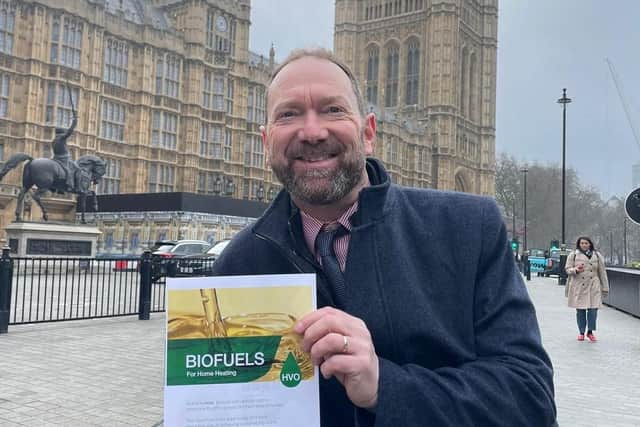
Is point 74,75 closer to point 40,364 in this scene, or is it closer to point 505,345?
point 40,364

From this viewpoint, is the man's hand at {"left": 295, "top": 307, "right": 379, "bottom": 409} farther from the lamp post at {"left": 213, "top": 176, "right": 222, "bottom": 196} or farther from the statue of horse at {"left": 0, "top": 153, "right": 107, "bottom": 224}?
the lamp post at {"left": 213, "top": 176, "right": 222, "bottom": 196}

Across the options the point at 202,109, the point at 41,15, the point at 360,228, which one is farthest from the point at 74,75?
the point at 360,228

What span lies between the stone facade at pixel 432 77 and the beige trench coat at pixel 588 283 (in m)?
53.7

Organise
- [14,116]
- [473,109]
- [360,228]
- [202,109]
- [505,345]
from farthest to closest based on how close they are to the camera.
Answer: [473,109] < [202,109] < [14,116] < [360,228] < [505,345]

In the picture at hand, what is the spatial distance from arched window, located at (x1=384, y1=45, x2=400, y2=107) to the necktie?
7914 centimetres

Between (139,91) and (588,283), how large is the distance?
30034mm

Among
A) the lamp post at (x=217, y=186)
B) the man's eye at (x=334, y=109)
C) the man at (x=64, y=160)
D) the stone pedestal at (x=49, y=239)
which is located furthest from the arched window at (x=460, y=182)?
the man's eye at (x=334, y=109)

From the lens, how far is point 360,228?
5.29ft

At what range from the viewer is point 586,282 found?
32.5ft

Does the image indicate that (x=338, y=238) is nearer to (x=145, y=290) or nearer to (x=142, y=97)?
(x=145, y=290)

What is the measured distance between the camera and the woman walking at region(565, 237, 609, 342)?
9852 millimetres

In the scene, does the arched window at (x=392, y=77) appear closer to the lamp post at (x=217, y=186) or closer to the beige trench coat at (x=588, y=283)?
the lamp post at (x=217, y=186)

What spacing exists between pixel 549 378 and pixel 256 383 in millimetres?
766

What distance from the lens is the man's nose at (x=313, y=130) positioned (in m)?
1.62
